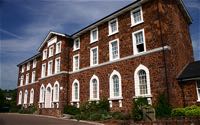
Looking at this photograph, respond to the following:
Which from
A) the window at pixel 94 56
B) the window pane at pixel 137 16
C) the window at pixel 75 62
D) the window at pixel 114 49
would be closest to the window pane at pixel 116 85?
the window at pixel 114 49

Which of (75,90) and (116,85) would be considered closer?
(116,85)

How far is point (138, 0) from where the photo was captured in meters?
20.7

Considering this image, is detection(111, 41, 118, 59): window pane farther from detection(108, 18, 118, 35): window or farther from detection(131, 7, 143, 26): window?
detection(131, 7, 143, 26): window

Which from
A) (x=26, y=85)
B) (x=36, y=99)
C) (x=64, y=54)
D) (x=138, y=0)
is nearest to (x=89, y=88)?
(x=64, y=54)

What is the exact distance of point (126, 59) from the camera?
830 inches

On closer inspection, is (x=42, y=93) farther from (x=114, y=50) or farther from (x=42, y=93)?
(x=114, y=50)

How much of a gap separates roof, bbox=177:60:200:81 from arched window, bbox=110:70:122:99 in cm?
562

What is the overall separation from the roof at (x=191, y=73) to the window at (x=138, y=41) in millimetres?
4248

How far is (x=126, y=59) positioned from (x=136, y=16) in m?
4.49

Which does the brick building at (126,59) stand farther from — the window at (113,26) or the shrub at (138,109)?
the shrub at (138,109)

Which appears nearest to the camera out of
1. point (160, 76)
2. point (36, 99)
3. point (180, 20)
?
point (160, 76)

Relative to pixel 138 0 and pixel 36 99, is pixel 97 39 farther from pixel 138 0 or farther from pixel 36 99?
pixel 36 99

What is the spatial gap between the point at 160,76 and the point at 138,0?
7.75m

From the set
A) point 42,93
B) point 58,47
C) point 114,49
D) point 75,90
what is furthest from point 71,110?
point 58,47
